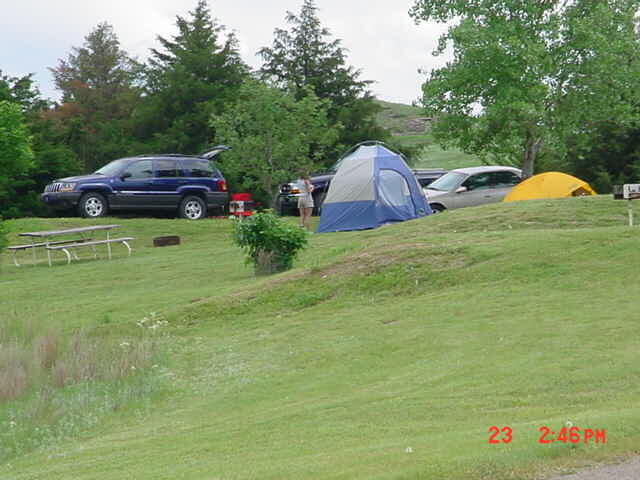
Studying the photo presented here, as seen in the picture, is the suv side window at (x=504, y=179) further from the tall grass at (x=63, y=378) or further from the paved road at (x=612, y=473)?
the paved road at (x=612, y=473)

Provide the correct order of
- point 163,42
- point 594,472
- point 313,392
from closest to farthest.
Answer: point 594,472
point 313,392
point 163,42

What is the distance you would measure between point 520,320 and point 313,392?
10.9 feet

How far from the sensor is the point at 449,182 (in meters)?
30.5

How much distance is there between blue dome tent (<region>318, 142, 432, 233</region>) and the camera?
27.3 m

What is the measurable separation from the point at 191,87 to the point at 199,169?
1807 centimetres

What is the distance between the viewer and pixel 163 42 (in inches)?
2151

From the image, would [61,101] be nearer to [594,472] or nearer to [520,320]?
[520,320]

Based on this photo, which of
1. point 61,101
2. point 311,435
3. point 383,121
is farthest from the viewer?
point 383,121

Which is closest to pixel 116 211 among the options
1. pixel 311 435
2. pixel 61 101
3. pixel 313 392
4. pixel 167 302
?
pixel 167 302

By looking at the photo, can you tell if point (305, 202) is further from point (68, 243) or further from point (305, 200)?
point (68, 243)

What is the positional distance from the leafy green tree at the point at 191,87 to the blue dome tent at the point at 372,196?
67.0 feet

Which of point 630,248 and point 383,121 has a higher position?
point 383,121

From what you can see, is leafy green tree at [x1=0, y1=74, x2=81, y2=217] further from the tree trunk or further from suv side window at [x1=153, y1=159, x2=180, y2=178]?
the tree trunk
